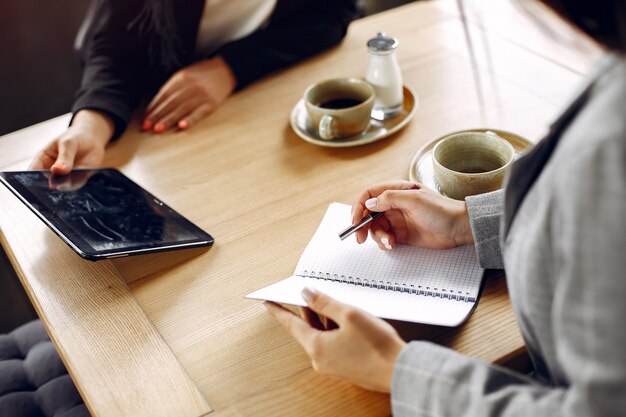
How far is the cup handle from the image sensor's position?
1.08 meters

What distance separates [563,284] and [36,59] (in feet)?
6.14

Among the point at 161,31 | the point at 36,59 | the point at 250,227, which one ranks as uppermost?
the point at 161,31

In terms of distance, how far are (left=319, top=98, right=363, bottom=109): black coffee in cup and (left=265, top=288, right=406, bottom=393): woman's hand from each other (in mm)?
506

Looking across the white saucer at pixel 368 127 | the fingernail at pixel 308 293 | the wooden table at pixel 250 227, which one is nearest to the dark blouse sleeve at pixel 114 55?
the wooden table at pixel 250 227

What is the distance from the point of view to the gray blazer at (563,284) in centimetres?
48

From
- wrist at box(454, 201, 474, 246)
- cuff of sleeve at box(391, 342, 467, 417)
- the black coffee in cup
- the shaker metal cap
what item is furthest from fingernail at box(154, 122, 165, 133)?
cuff of sleeve at box(391, 342, 467, 417)

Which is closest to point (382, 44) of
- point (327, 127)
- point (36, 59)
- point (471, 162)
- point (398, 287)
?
point (327, 127)

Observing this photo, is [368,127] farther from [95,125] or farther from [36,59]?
[36,59]

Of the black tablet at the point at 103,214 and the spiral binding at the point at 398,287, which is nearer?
the spiral binding at the point at 398,287

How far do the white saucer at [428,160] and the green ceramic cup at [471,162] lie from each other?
0.04 meters

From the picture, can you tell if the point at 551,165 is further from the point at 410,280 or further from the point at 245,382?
the point at 245,382

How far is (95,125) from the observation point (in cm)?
117

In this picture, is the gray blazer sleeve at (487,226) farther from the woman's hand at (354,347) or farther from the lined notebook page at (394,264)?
the woman's hand at (354,347)

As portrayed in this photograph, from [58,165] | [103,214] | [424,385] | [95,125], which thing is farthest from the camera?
[95,125]
